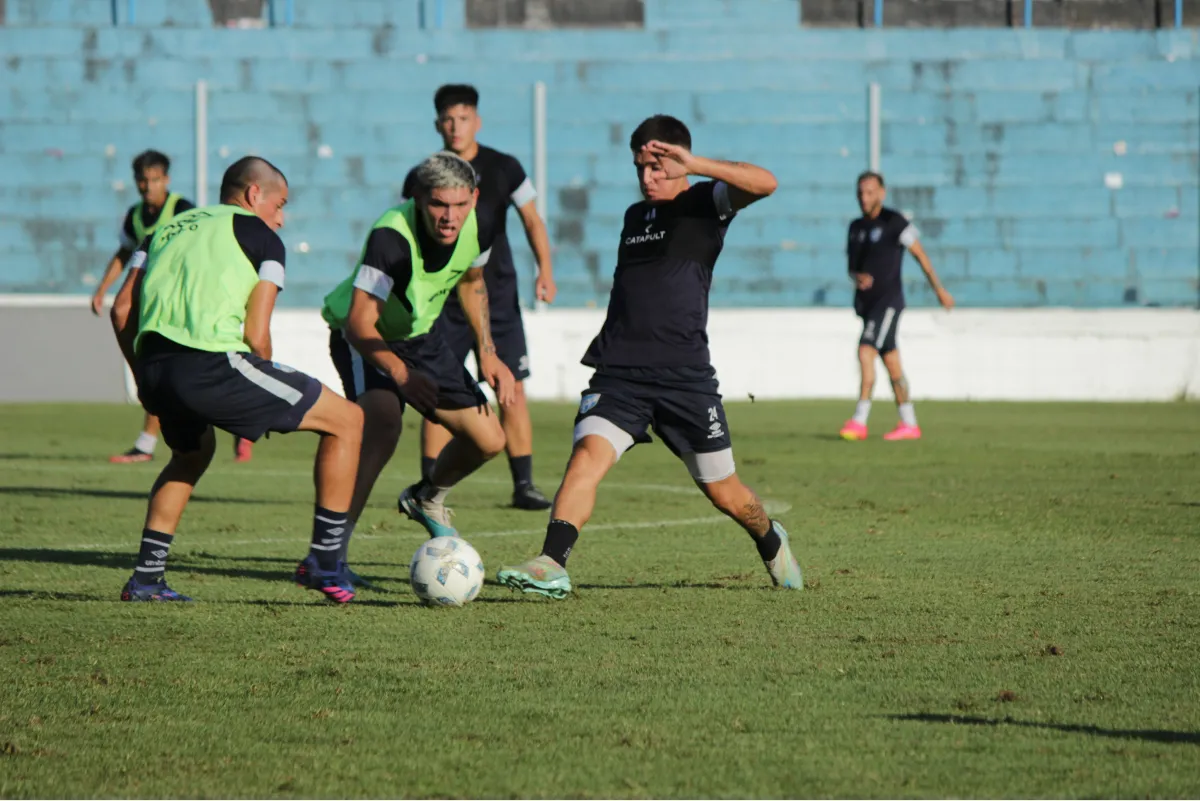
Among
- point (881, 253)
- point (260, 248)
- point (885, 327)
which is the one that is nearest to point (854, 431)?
point (885, 327)

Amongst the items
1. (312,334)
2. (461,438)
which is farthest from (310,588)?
(312,334)

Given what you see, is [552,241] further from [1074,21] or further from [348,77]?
[1074,21]

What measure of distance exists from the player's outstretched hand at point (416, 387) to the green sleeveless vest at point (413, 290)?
422 millimetres

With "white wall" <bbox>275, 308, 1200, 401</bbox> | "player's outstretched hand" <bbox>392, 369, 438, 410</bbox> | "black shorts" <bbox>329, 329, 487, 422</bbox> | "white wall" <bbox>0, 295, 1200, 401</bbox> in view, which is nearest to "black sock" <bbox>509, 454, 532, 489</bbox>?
"black shorts" <bbox>329, 329, 487, 422</bbox>

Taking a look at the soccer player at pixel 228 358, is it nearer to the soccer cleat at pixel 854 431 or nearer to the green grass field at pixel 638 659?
the green grass field at pixel 638 659

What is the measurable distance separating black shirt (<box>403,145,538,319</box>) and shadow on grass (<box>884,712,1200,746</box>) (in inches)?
224

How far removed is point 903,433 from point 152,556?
9.58 m

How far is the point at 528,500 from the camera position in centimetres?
1011

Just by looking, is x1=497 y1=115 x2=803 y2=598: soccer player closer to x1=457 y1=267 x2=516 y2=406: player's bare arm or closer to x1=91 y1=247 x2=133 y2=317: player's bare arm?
x1=457 y1=267 x2=516 y2=406: player's bare arm

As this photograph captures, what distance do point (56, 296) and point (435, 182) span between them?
16.0 m

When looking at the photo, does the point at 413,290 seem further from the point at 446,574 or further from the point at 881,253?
the point at 881,253

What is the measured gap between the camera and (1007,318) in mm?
20625

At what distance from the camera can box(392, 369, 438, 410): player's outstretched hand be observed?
696 cm

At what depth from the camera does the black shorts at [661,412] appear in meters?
6.62
